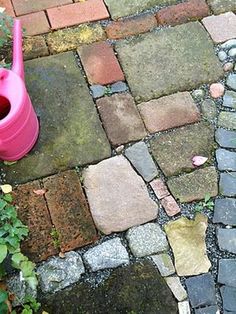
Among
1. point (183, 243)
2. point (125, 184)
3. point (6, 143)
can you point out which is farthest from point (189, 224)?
point (6, 143)

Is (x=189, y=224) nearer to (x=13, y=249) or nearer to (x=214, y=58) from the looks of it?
(x=13, y=249)

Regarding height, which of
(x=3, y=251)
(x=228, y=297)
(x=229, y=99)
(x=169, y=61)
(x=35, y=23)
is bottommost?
→ (x=228, y=297)

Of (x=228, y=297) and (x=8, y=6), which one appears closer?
(x=228, y=297)

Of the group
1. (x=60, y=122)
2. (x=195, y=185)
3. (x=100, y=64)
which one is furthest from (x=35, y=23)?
(x=195, y=185)

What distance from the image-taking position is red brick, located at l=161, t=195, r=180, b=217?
77.3 inches

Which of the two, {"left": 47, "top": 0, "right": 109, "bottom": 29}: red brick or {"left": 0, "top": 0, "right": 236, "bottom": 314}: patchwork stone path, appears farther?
{"left": 47, "top": 0, "right": 109, "bottom": 29}: red brick

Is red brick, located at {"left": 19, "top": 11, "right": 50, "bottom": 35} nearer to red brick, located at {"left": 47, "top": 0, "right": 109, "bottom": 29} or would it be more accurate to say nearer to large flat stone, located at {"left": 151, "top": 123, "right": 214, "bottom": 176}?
red brick, located at {"left": 47, "top": 0, "right": 109, "bottom": 29}

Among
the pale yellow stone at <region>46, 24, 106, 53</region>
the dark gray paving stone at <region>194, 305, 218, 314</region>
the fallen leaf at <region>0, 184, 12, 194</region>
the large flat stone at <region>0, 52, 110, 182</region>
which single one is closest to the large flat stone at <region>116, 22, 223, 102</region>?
the pale yellow stone at <region>46, 24, 106, 53</region>

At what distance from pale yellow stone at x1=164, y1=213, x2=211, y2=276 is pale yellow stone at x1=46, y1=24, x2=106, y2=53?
0.94 metres

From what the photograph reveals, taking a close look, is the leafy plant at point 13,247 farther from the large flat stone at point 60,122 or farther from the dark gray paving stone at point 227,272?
the dark gray paving stone at point 227,272

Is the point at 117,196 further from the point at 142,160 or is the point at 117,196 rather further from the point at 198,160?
the point at 198,160

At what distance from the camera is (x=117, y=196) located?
1991 mm

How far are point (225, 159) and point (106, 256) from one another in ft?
1.99

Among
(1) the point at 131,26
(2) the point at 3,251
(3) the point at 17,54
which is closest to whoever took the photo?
(2) the point at 3,251
